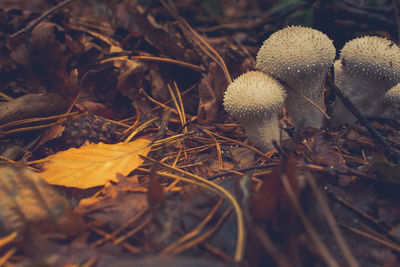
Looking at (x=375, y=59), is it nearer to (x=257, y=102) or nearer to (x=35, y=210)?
(x=257, y=102)

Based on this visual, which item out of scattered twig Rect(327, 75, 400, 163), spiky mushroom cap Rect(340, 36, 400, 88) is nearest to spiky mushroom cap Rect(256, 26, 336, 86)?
spiky mushroom cap Rect(340, 36, 400, 88)

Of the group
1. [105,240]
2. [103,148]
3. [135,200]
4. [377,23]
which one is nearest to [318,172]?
[135,200]

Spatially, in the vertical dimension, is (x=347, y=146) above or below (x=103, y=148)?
below

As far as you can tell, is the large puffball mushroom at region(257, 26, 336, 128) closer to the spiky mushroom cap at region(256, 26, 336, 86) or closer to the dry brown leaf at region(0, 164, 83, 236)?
the spiky mushroom cap at region(256, 26, 336, 86)

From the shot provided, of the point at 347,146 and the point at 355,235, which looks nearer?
the point at 355,235

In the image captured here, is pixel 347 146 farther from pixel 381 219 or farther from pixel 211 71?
pixel 211 71

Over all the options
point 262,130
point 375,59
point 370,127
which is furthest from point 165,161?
point 375,59

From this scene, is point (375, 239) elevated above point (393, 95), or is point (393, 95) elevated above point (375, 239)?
point (393, 95)
